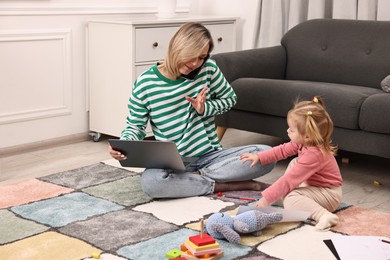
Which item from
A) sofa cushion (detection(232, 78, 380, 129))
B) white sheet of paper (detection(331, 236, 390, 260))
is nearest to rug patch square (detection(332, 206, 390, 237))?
white sheet of paper (detection(331, 236, 390, 260))

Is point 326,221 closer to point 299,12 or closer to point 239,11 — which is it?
point 299,12

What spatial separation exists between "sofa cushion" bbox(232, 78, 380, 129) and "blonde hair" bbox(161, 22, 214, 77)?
689mm

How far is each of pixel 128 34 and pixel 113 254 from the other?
1.79 metres

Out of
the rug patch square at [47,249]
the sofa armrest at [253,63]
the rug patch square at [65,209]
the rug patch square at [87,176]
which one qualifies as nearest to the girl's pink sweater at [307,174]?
the rug patch square at [65,209]

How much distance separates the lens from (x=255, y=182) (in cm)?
291

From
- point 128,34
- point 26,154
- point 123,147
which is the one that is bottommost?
point 26,154

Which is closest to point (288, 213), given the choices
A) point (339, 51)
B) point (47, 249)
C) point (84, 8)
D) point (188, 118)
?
point (188, 118)

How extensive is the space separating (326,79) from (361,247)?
173cm

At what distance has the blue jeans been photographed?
269 centimetres

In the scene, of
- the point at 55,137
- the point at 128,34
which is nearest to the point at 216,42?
the point at 128,34

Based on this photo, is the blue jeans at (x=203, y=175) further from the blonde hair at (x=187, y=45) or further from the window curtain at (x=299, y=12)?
the window curtain at (x=299, y=12)

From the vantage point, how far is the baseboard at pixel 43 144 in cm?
362

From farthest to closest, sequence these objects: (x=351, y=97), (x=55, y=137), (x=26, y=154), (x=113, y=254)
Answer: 1. (x=55, y=137)
2. (x=26, y=154)
3. (x=351, y=97)
4. (x=113, y=254)

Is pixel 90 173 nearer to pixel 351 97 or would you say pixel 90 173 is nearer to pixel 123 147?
pixel 123 147
